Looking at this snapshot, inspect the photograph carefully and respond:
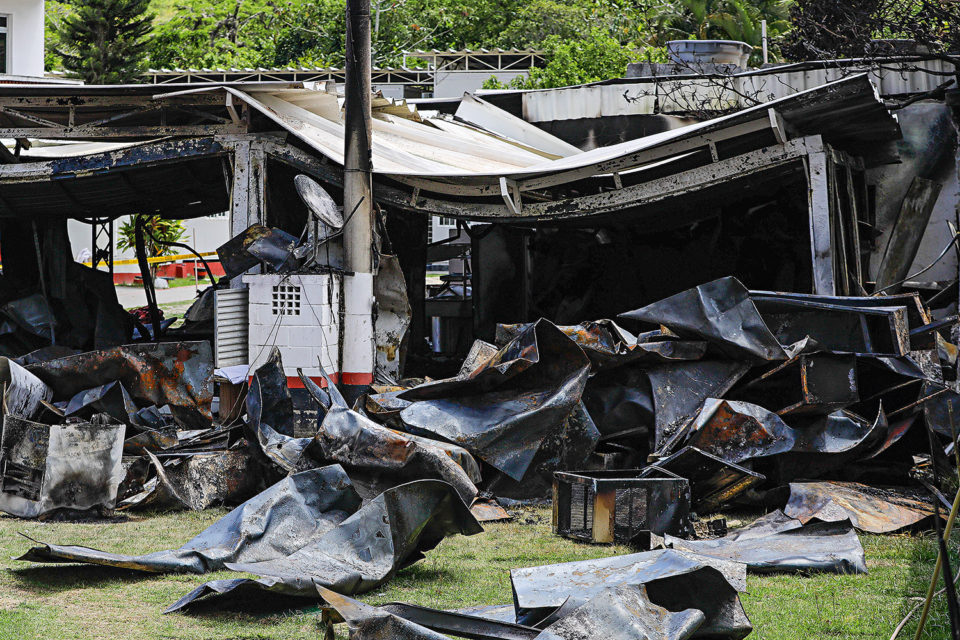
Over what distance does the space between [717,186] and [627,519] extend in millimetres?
4522

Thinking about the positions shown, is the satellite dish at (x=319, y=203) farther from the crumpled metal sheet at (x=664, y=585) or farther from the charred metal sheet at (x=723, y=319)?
the crumpled metal sheet at (x=664, y=585)

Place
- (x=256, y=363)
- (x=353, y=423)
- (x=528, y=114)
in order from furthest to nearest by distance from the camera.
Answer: (x=528, y=114), (x=256, y=363), (x=353, y=423)

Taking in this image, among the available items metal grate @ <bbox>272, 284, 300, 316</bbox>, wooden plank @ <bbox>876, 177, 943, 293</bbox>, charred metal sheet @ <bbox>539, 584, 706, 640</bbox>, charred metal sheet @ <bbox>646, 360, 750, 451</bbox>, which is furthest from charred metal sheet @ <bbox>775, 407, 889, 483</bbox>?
wooden plank @ <bbox>876, 177, 943, 293</bbox>

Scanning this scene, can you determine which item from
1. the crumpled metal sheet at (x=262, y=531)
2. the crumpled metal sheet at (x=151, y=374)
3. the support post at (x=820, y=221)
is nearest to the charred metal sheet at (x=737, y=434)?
the support post at (x=820, y=221)

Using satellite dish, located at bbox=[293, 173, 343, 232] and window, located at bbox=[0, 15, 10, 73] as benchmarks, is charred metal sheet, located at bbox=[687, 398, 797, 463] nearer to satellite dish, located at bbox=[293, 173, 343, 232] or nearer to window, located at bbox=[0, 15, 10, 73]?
satellite dish, located at bbox=[293, 173, 343, 232]

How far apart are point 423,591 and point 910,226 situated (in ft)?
29.2

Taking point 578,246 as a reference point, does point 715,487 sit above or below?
below

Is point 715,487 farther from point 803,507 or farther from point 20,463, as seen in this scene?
point 20,463

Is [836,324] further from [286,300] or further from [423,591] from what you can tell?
[286,300]

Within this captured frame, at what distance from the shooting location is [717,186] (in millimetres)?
10352

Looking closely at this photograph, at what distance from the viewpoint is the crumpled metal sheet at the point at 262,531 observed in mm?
5805

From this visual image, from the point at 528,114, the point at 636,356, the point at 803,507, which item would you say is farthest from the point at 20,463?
the point at 528,114

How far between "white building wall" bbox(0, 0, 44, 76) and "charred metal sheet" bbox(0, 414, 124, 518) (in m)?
25.9

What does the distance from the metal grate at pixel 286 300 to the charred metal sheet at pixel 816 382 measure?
4219mm
